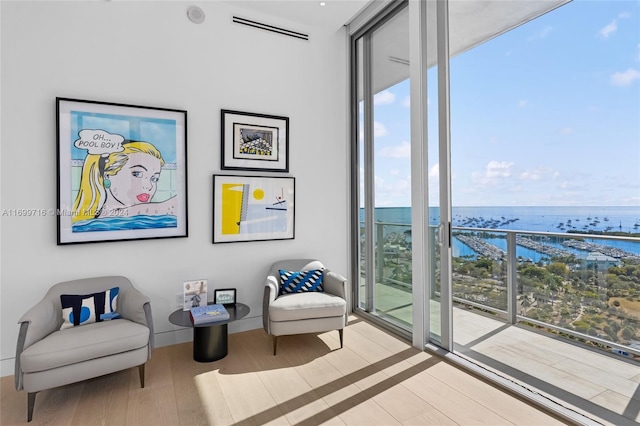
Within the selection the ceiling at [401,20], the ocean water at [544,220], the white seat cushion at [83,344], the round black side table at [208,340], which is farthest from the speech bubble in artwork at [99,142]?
the ocean water at [544,220]

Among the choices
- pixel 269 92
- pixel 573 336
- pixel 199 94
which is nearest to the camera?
pixel 573 336

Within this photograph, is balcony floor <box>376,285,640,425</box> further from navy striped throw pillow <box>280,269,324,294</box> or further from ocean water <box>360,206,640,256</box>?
navy striped throw pillow <box>280,269,324,294</box>

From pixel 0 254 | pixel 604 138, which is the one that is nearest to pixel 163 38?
pixel 0 254

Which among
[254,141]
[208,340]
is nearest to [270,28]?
[254,141]

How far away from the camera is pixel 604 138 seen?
6.91 ft

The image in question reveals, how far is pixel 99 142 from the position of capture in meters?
2.89

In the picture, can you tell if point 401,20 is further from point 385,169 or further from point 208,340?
point 208,340

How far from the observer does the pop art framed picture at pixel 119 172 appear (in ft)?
9.19

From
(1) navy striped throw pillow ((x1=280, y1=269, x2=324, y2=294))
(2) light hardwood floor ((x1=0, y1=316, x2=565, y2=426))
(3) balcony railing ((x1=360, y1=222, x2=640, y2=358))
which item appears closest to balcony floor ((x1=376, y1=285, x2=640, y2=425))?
(3) balcony railing ((x1=360, y1=222, x2=640, y2=358))

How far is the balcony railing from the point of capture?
6.72 feet

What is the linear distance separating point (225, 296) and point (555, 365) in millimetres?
2634

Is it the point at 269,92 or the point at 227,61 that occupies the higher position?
the point at 227,61

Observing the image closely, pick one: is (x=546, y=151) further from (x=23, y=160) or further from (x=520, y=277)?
(x=23, y=160)

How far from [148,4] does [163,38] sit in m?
0.29
